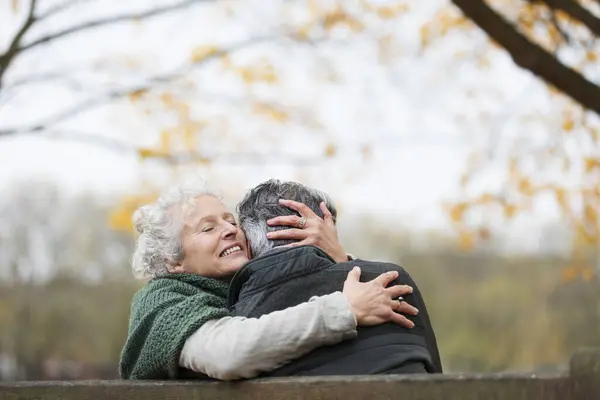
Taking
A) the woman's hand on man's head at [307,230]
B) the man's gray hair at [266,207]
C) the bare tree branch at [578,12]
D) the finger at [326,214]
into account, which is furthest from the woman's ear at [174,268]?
the bare tree branch at [578,12]

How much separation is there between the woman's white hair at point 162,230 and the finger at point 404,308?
2.29ft

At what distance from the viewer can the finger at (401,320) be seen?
7.80 ft

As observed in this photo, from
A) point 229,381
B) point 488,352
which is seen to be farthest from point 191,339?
point 488,352

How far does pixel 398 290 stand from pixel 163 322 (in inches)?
22.8

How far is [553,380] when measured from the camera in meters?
1.84

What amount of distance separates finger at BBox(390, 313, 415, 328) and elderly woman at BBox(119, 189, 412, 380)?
0.02m

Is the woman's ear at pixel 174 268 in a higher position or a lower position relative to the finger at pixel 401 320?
lower

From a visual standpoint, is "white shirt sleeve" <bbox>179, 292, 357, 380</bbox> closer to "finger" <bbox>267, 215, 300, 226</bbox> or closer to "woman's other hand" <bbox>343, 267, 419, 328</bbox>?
"woman's other hand" <bbox>343, 267, 419, 328</bbox>

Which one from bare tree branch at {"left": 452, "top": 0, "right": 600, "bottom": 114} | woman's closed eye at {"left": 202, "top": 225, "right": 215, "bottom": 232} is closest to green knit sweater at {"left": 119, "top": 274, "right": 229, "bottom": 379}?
woman's closed eye at {"left": 202, "top": 225, "right": 215, "bottom": 232}

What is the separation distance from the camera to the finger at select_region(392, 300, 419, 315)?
2.40m

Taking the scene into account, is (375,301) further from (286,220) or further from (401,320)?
(286,220)

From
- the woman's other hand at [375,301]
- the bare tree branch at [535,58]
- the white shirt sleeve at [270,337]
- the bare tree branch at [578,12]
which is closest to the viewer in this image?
the white shirt sleeve at [270,337]

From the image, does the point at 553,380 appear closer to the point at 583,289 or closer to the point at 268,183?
the point at 268,183

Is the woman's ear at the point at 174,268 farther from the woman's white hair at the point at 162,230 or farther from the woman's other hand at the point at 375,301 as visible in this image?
the woman's other hand at the point at 375,301
